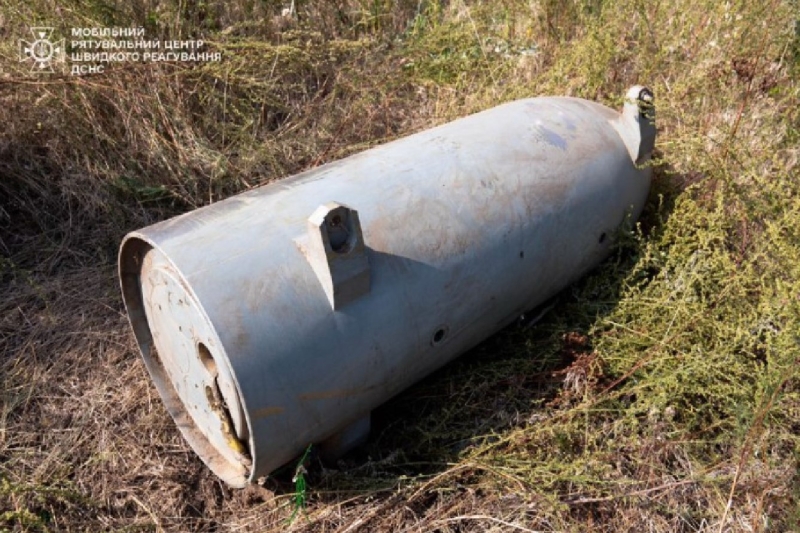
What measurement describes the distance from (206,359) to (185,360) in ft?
0.57

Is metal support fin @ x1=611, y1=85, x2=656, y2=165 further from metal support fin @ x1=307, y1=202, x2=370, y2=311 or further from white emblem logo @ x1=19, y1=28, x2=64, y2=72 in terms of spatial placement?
white emblem logo @ x1=19, y1=28, x2=64, y2=72

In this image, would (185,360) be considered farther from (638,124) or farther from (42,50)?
(42,50)

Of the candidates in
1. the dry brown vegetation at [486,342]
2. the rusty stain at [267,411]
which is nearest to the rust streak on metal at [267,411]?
the rusty stain at [267,411]

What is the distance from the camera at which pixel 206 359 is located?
6.27 ft

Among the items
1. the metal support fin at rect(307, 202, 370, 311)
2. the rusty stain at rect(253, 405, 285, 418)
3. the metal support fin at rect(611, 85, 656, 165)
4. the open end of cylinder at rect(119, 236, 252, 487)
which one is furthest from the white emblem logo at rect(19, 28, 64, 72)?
the metal support fin at rect(611, 85, 656, 165)

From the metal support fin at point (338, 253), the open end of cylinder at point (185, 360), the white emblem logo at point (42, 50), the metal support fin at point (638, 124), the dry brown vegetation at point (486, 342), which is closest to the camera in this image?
the metal support fin at point (338, 253)

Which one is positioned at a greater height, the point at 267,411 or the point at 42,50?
the point at 42,50

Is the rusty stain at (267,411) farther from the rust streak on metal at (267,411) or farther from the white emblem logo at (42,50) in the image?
the white emblem logo at (42,50)

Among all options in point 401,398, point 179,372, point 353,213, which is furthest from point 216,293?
point 401,398

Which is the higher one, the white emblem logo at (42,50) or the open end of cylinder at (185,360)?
the white emblem logo at (42,50)

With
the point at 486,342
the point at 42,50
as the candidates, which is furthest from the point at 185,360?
the point at 42,50

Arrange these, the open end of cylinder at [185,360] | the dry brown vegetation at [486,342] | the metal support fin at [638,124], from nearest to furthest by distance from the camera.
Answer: the open end of cylinder at [185,360] < the dry brown vegetation at [486,342] < the metal support fin at [638,124]

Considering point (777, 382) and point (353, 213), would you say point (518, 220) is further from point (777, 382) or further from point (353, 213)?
point (777, 382)

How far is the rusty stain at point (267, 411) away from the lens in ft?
5.55
